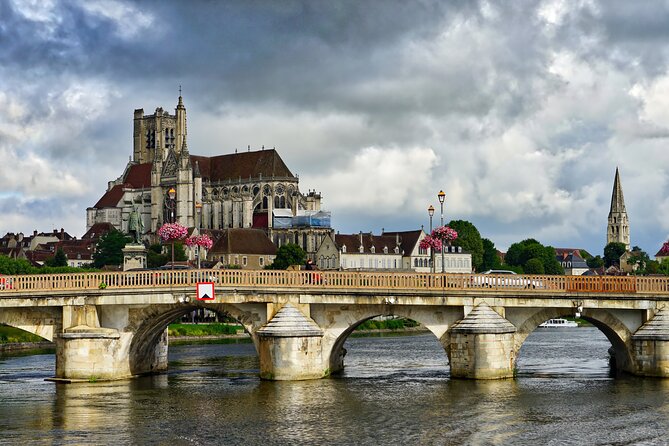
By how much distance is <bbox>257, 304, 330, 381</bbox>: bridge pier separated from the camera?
49.2m

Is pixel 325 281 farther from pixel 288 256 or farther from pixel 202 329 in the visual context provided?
pixel 288 256

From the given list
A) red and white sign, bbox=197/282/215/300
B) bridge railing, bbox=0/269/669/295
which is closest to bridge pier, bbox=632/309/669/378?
bridge railing, bbox=0/269/669/295

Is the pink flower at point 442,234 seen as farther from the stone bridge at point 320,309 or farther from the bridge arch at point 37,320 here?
the bridge arch at point 37,320

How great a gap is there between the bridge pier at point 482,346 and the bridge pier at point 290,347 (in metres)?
5.89

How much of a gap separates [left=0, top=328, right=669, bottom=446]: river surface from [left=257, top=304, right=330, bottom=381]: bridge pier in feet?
2.36

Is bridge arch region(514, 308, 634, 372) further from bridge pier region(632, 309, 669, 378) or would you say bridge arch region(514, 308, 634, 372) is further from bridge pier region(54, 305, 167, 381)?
bridge pier region(54, 305, 167, 381)

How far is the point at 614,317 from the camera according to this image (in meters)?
52.1

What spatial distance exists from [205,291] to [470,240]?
14806 centimetres

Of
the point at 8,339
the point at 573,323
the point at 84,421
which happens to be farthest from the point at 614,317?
the point at 573,323

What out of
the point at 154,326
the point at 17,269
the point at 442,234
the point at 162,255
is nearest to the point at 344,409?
the point at 154,326

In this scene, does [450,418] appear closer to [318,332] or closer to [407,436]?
[407,436]

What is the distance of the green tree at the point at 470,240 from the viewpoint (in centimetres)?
19312

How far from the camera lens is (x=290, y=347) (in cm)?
4941

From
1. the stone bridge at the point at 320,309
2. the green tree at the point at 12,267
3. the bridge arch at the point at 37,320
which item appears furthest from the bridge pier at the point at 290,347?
the green tree at the point at 12,267
